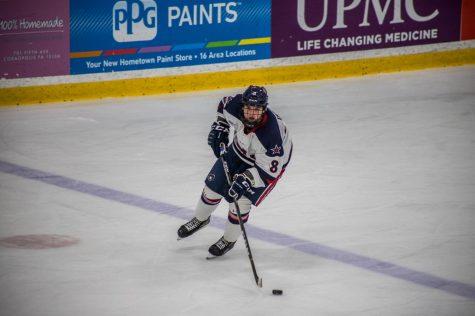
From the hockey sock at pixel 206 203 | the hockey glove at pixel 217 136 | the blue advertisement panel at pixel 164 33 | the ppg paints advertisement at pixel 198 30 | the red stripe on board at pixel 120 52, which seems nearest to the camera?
the hockey glove at pixel 217 136

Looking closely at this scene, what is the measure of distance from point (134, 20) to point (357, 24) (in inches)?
91.0

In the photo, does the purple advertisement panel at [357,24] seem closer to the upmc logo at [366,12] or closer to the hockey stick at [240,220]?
the upmc logo at [366,12]

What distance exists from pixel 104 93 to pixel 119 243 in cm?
338

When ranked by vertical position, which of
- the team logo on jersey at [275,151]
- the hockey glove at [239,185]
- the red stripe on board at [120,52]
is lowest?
the hockey glove at [239,185]

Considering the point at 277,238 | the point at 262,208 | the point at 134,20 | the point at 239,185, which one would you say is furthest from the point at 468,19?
the point at 239,185

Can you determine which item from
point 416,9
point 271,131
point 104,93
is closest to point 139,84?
point 104,93

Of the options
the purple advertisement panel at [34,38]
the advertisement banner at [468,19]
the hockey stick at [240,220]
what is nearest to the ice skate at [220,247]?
the hockey stick at [240,220]

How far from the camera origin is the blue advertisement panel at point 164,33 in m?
8.30

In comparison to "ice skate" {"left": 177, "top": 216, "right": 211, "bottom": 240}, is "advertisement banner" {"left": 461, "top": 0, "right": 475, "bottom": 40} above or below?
above

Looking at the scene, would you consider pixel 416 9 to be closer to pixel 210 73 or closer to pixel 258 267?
pixel 210 73

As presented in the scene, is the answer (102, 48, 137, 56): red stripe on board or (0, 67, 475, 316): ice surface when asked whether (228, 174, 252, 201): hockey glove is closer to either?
(0, 67, 475, 316): ice surface

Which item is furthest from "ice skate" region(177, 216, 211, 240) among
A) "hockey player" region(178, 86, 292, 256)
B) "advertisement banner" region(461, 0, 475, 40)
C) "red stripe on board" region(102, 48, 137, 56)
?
"advertisement banner" region(461, 0, 475, 40)

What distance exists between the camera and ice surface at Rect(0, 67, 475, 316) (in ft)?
15.2

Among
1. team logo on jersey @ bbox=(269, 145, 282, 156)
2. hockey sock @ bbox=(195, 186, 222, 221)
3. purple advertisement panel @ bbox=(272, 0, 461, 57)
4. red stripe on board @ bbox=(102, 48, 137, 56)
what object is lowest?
hockey sock @ bbox=(195, 186, 222, 221)
